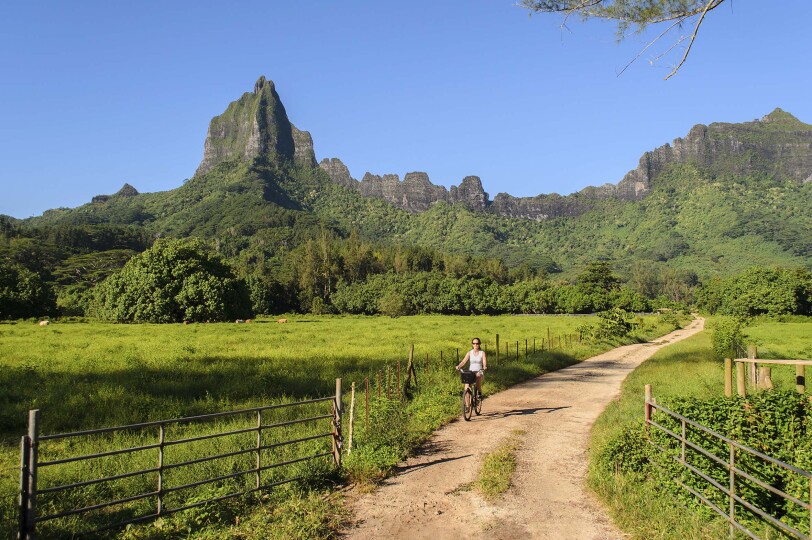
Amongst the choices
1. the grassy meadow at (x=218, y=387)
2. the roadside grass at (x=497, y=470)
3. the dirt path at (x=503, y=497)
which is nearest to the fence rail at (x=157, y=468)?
the grassy meadow at (x=218, y=387)

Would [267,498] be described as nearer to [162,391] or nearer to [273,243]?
[162,391]

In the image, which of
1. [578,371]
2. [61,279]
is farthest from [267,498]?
[61,279]

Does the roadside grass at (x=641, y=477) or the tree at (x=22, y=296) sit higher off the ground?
the tree at (x=22, y=296)

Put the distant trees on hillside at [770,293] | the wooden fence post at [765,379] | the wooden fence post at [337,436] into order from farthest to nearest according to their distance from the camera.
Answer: the distant trees on hillside at [770,293]
the wooden fence post at [765,379]
the wooden fence post at [337,436]

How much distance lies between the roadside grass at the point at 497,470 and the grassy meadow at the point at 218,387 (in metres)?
1.82

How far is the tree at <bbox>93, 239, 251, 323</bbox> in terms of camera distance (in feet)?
194

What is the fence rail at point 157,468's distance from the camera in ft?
20.8

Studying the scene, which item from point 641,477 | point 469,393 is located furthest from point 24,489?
point 469,393

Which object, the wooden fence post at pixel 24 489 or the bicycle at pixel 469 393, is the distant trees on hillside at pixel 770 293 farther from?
the wooden fence post at pixel 24 489

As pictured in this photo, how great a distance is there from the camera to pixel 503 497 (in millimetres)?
8562

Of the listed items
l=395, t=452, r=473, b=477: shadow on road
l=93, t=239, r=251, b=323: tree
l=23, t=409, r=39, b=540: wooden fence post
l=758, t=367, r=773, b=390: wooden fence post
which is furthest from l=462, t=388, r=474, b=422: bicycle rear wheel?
l=93, t=239, r=251, b=323: tree

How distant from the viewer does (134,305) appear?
5953cm

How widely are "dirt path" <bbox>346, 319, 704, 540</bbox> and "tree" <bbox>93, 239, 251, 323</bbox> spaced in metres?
52.1

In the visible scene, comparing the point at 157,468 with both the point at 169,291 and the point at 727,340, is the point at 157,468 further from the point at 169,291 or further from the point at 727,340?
the point at 169,291
